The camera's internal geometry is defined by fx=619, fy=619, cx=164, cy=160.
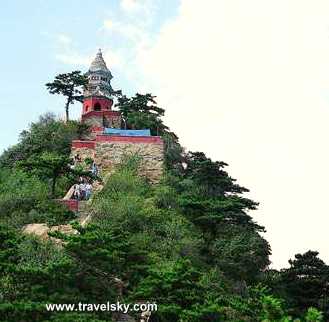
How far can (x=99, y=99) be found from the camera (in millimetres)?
48375

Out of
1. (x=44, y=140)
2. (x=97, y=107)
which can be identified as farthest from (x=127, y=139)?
(x=97, y=107)

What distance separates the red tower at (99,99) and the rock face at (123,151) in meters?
6.33

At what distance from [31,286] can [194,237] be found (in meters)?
12.5

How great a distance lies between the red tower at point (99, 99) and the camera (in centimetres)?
4600

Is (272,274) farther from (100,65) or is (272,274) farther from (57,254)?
(100,65)

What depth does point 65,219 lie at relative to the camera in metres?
29.6

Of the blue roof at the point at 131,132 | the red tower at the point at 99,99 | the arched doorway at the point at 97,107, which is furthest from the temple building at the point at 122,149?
the arched doorway at the point at 97,107

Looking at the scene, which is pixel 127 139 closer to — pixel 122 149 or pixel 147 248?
pixel 122 149

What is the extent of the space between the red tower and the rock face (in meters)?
6.33

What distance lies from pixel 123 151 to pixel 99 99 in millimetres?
11003

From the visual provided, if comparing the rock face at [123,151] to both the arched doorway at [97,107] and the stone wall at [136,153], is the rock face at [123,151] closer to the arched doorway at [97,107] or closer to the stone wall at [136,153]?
the stone wall at [136,153]

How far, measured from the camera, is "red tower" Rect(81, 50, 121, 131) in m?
46.0

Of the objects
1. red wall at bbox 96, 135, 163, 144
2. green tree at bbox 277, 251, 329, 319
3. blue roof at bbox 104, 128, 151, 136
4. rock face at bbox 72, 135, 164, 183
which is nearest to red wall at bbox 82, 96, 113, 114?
blue roof at bbox 104, 128, 151, 136

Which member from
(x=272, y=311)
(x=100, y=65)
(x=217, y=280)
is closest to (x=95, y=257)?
(x=272, y=311)
